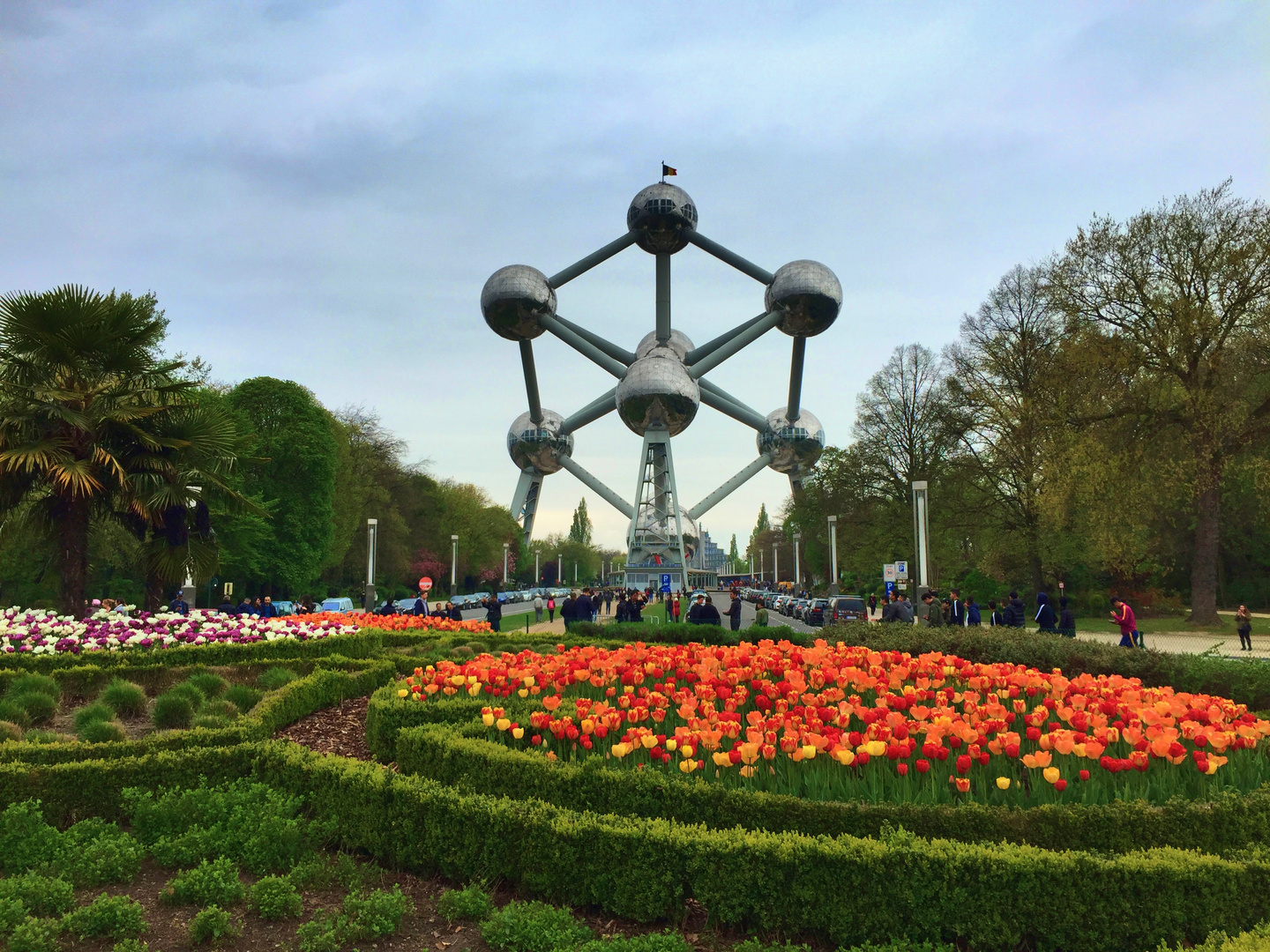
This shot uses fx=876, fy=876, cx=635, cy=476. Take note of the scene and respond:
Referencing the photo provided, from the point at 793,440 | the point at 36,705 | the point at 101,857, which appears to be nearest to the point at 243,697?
the point at 36,705

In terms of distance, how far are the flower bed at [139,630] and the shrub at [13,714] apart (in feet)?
8.34

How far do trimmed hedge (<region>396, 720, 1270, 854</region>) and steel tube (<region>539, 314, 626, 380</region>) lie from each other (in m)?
55.5

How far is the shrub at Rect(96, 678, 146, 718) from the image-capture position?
29.4 feet

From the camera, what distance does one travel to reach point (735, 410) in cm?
6625

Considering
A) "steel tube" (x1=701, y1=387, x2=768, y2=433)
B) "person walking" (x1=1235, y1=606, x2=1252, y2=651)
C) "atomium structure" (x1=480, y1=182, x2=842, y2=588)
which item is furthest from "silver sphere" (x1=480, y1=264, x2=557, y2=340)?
"person walking" (x1=1235, y1=606, x2=1252, y2=651)

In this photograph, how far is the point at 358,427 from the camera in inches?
2125

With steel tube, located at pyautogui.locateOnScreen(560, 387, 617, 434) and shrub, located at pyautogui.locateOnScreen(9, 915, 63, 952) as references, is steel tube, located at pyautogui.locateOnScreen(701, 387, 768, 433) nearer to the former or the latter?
steel tube, located at pyautogui.locateOnScreen(560, 387, 617, 434)

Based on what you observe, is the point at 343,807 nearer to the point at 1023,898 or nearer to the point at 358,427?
the point at 1023,898

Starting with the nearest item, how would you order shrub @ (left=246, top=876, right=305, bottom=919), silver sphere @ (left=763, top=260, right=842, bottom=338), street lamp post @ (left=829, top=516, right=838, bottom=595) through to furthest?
shrub @ (left=246, top=876, right=305, bottom=919), street lamp post @ (left=829, top=516, right=838, bottom=595), silver sphere @ (left=763, top=260, right=842, bottom=338)

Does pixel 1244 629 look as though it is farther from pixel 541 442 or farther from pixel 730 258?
pixel 541 442

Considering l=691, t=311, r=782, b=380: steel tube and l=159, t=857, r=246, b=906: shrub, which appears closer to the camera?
l=159, t=857, r=246, b=906: shrub

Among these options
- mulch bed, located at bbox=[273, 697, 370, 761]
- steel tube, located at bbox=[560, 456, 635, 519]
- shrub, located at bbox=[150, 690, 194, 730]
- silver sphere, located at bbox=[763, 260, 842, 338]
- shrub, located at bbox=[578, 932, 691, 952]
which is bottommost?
shrub, located at bbox=[578, 932, 691, 952]

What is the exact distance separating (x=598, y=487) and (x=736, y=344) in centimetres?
1611

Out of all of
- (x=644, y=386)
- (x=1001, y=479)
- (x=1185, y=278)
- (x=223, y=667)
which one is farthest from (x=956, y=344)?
(x=223, y=667)
